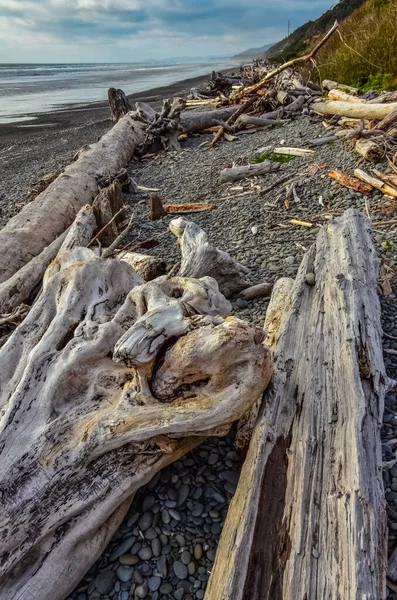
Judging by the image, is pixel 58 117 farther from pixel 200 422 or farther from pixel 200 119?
pixel 200 422

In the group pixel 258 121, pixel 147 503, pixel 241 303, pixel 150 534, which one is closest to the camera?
pixel 150 534

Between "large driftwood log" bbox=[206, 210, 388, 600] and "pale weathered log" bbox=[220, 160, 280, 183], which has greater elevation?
"pale weathered log" bbox=[220, 160, 280, 183]

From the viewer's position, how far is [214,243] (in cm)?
583

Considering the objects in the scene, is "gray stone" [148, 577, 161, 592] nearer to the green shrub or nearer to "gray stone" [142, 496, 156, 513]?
"gray stone" [142, 496, 156, 513]

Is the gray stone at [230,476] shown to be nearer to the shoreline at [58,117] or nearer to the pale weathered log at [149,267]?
the pale weathered log at [149,267]

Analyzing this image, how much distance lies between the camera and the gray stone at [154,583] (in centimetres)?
205

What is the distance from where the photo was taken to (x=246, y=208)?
22.1 feet

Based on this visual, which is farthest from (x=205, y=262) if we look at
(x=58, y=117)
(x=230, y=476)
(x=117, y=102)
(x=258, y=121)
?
(x=58, y=117)

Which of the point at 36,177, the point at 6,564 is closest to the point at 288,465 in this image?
the point at 6,564

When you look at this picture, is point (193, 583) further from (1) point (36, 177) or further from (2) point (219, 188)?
(1) point (36, 177)

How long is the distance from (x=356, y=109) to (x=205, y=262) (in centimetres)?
696

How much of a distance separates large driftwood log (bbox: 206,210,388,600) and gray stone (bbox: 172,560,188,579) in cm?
29

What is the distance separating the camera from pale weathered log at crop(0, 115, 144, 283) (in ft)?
19.3

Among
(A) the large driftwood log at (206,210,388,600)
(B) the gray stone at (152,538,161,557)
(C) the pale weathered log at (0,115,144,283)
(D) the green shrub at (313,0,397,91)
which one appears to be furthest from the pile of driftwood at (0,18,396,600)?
(D) the green shrub at (313,0,397,91)
